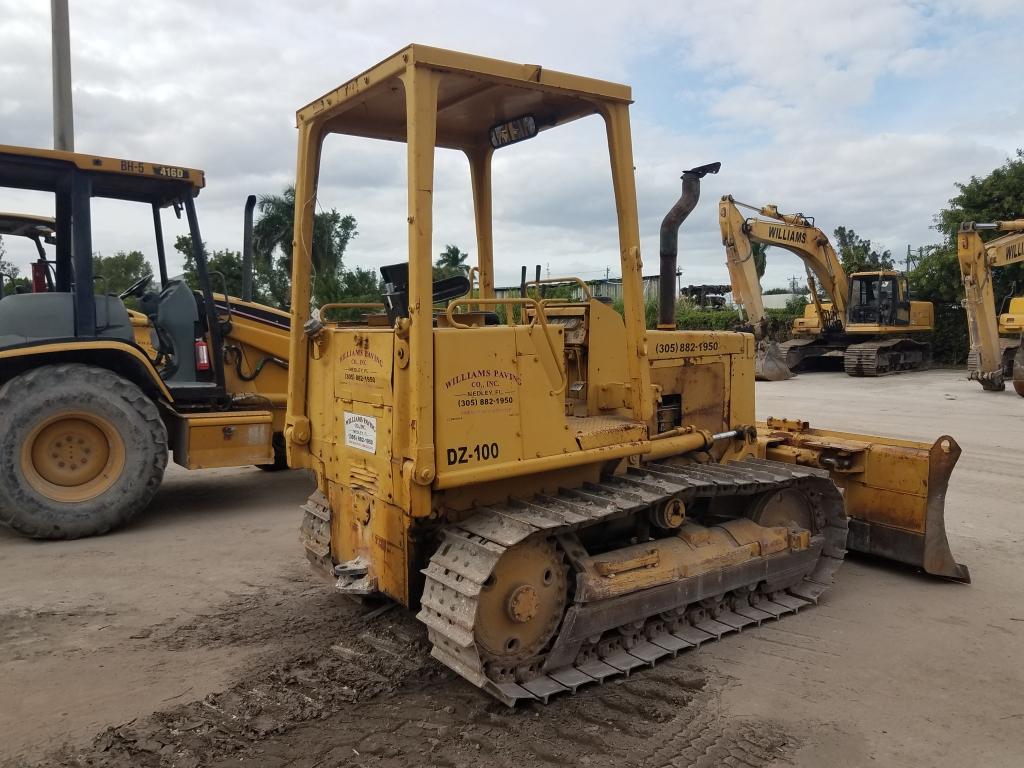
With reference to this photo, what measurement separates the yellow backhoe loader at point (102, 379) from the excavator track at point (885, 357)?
18.1m

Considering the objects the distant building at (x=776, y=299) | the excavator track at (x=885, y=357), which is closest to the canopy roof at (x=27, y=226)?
the excavator track at (x=885, y=357)

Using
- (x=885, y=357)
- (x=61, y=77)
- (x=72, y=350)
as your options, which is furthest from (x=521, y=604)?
(x=885, y=357)

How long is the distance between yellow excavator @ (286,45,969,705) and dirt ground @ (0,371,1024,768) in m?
0.27

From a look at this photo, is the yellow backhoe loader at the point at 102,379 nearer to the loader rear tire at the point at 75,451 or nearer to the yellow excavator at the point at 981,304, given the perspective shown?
the loader rear tire at the point at 75,451

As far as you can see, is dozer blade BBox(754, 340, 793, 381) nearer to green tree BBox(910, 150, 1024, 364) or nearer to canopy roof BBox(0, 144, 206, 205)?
green tree BBox(910, 150, 1024, 364)

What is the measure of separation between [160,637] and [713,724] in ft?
9.84

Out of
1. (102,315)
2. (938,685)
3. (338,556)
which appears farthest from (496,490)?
(102,315)

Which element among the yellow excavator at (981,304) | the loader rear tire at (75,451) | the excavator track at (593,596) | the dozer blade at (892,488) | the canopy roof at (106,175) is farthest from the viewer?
the yellow excavator at (981,304)

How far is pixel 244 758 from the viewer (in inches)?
131

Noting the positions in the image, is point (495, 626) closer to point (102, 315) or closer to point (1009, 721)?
point (1009, 721)

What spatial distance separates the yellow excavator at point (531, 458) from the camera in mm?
3787

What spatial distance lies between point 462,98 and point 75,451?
180 inches

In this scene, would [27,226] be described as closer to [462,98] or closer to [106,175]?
[106,175]

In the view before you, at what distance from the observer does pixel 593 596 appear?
409 cm
